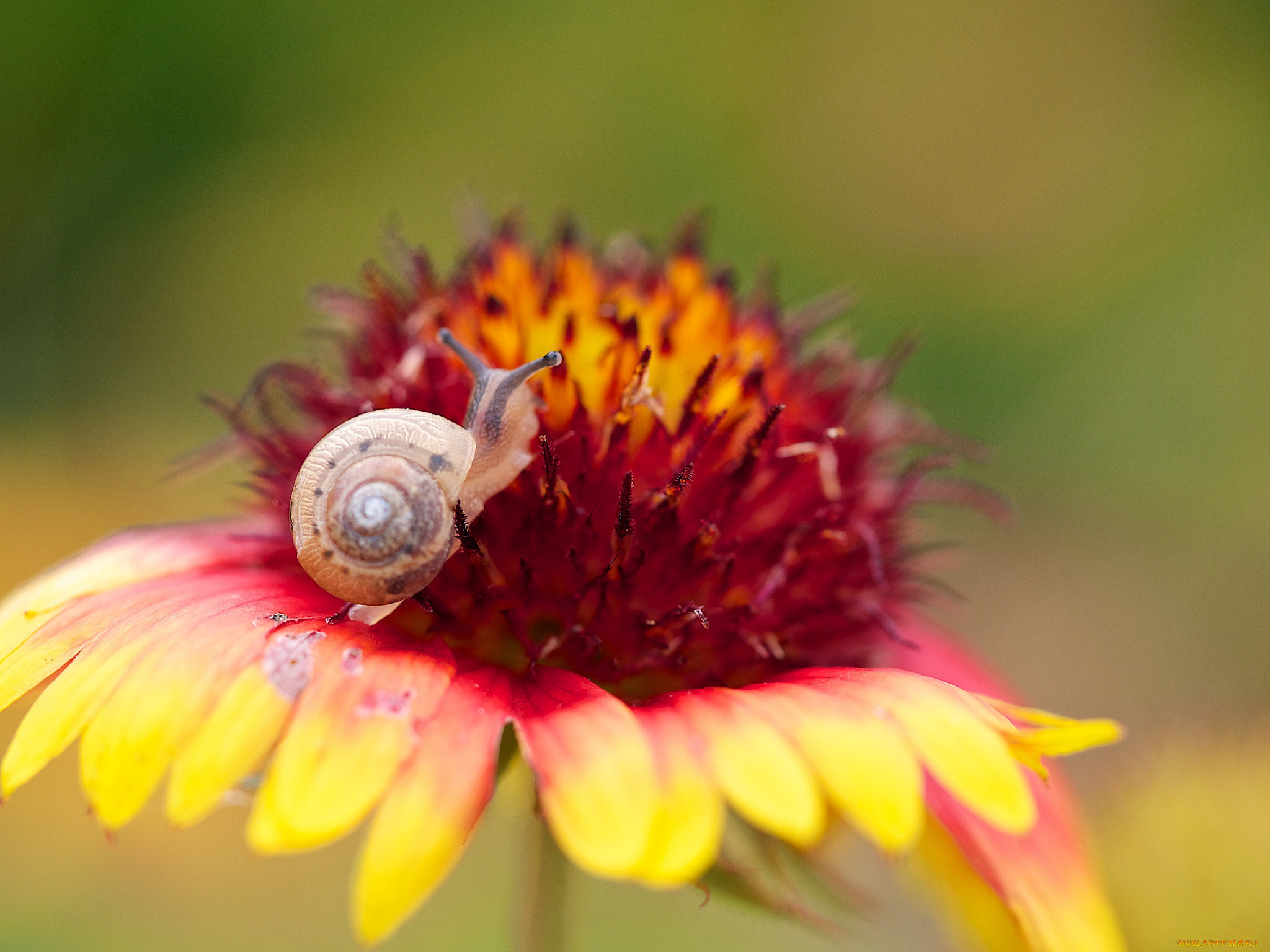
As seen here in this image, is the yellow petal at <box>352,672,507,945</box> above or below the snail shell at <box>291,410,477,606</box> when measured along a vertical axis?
below

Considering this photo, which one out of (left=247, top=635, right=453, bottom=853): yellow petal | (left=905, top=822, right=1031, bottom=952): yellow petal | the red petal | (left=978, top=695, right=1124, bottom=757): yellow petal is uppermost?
(left=247, top=635, right=453, bottom=853): yellow petal

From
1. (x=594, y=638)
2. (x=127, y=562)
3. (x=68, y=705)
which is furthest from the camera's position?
(x=127, y=562)

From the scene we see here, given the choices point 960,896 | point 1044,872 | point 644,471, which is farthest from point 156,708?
point 960,896

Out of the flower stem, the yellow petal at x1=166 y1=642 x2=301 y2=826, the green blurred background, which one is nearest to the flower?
the yellow petal at x1=166 y1=642 x2=301 y2=826

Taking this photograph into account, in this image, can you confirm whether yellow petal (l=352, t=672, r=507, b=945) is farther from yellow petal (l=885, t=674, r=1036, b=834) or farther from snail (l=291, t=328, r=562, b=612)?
yellow petal (l=885, t=674, r=1036, b=834)

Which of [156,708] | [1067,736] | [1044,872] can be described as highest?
[156,708]

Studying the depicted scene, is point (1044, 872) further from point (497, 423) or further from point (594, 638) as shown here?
point (497, 423)

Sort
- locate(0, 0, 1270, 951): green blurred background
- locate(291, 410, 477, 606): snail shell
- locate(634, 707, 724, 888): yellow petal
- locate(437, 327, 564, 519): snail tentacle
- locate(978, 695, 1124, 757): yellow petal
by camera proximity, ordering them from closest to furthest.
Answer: locate(634, 707, 724, 888): yellow petal < locate(978, 695, 1124, 757): yellow petal < locate(291, 410, 477, 606): snail shell < locate(437, 327, 564, 519): snail tentacle < locate(0, 0, 1270, 951): green blurred background
